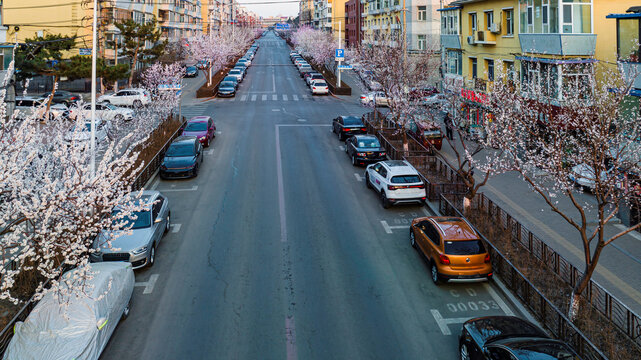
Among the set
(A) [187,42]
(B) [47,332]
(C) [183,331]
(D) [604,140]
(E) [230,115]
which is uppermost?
(A) [187,42]

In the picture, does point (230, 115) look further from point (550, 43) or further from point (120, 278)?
point (120, 278)

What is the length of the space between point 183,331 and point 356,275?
5235 millimetres

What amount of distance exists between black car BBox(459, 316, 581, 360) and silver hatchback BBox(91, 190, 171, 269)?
842cm

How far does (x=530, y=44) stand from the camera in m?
26.5

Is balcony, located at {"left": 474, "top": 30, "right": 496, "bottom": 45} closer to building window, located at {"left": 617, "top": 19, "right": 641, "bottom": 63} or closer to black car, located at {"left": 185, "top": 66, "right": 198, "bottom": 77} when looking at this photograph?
building window, located at {"left": 617, "top": 19, "right": 641, "bottom": 63}

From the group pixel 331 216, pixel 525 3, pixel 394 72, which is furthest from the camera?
pixel 394 72

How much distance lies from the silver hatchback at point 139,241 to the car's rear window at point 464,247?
8.05m

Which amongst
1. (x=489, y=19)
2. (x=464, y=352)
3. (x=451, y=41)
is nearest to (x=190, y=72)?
(x=451, y=41)

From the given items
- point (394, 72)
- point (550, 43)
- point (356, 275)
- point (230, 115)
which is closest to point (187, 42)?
point (230, 115)

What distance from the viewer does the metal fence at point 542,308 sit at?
1027 cm

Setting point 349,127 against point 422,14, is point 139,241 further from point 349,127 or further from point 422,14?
point 422,14

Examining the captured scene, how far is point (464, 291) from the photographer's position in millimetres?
13891

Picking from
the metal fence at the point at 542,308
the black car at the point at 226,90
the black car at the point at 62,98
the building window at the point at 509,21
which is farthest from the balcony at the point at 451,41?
the black car at the point at 62,98

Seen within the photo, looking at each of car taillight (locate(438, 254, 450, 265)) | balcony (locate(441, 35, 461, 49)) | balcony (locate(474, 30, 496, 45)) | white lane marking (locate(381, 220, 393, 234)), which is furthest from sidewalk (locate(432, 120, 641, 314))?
balcony (locate(441, 35, 461, 49))
